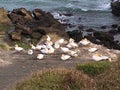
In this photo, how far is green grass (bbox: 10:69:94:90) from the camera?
885cm

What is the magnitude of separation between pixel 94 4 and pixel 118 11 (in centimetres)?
670

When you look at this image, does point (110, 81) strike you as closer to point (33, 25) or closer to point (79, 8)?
point (33, 25)

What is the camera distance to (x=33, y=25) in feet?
85.0

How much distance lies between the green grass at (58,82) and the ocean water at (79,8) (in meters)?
25.5

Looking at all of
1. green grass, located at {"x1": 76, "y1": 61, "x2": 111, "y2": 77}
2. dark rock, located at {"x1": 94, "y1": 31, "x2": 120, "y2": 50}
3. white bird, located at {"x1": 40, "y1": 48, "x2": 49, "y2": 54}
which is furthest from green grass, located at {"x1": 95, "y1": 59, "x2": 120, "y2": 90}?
dark rock, located at {"x1": 94, "y1": 31, "x2": 120, "y2": 50}

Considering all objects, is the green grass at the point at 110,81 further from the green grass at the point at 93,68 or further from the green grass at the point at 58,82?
the green grass at the point at 93,68

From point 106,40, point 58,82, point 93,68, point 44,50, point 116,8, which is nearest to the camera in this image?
point 58,82

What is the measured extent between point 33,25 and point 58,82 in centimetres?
1699

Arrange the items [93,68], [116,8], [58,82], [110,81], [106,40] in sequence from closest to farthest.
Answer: [110,81] → [58,82] → [93,68] → [106,40] → [116,8]

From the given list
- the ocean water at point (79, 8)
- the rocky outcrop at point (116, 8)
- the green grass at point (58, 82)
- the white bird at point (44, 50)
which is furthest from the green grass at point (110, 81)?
the rocky outcrop at point (116, 8)

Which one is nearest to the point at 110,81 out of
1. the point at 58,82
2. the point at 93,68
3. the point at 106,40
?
the point at 58,82

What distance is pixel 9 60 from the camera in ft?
56.0

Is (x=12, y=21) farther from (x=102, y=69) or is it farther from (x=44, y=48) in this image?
(x=102, y=69)

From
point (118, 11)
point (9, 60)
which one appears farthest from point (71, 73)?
point (118, 11)
